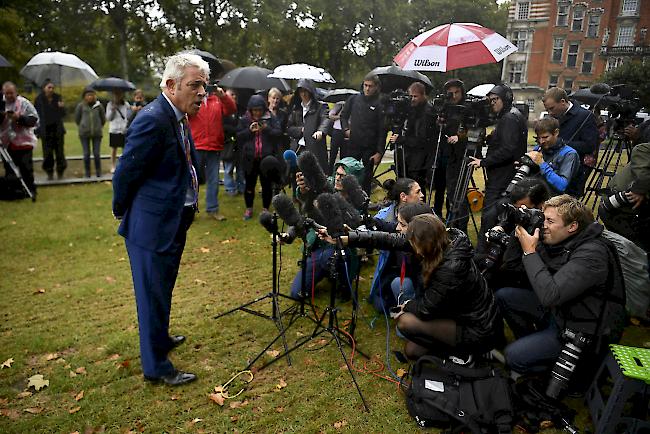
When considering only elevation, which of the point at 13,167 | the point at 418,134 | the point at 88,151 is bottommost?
the point at 13,167

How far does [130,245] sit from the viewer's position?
2.81m

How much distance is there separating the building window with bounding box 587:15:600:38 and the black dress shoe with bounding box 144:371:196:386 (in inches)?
260

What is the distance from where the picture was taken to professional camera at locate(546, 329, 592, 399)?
284 centimetres

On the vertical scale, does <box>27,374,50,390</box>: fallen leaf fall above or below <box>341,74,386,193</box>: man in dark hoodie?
below

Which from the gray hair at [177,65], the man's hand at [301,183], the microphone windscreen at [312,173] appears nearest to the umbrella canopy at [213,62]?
the man's hand at [301,183]

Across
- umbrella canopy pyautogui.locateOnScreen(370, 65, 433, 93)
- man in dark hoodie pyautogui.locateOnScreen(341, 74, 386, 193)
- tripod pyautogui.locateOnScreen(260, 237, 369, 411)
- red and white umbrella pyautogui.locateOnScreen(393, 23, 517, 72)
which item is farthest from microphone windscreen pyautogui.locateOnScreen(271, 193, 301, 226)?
umbrella canopy pyautogui.locateOnScreen(370, 65, 433, 93)

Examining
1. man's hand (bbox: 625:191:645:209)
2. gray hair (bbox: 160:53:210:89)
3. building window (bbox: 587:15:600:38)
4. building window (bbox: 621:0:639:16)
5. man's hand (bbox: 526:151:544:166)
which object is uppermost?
building window (bbox: 621:0:639:16)

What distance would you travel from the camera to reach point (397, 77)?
7.28m

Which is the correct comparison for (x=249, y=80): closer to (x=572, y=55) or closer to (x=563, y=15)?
(x=563, y=15)

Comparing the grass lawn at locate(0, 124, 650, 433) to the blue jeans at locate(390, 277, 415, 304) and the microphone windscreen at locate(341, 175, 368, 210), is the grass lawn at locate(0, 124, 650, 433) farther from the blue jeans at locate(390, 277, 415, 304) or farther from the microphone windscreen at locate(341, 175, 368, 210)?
the microphone windscreen at locate(341, 175, 368, 210)

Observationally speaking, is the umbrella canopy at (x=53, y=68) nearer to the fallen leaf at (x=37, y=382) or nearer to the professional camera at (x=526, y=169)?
the fallen leaf at (x=37, y=382)

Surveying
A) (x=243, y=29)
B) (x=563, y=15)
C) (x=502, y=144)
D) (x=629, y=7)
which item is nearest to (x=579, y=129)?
(x=502, y=144)

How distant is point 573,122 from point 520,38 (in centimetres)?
313

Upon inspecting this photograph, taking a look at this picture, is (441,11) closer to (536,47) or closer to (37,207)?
(536,47)
